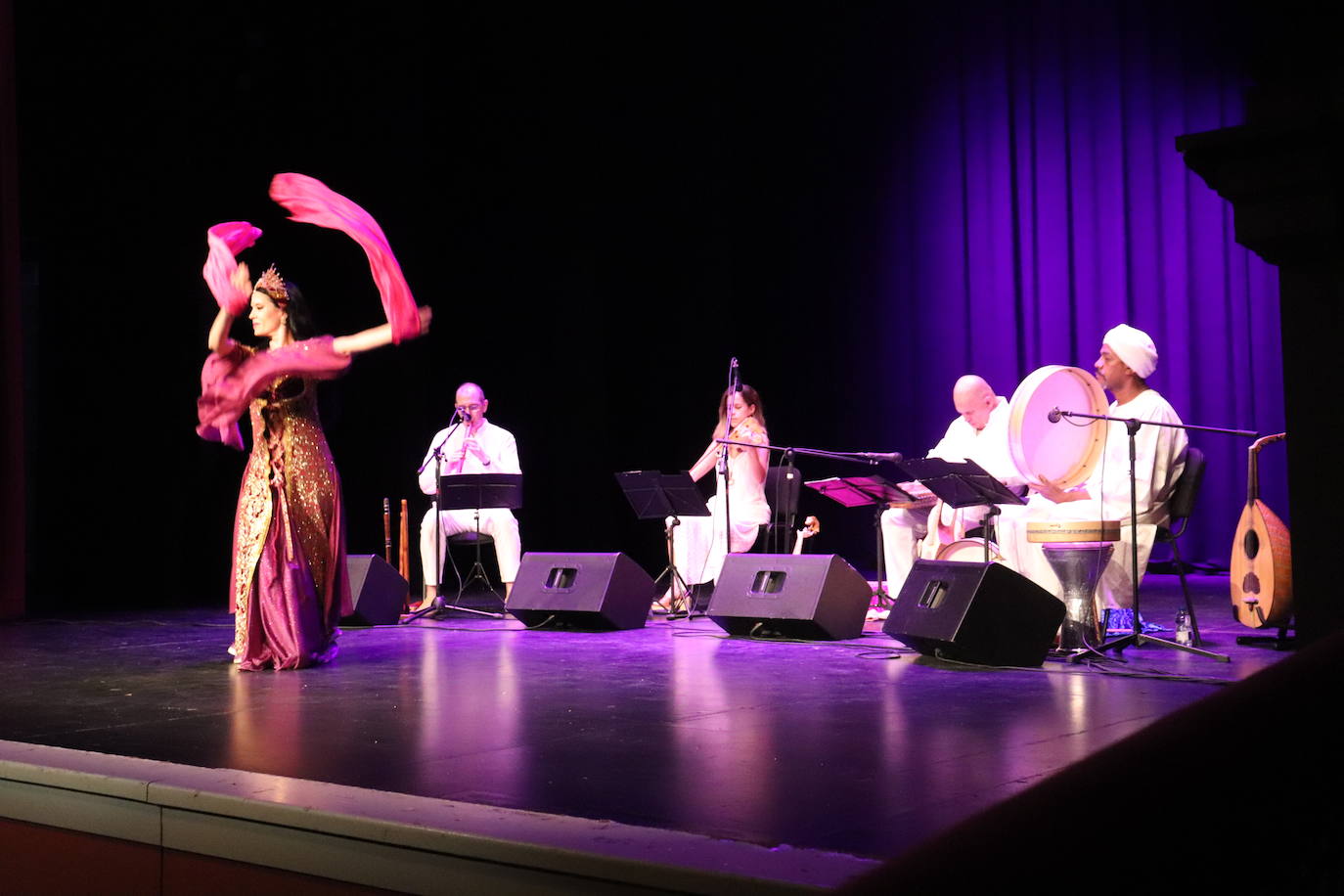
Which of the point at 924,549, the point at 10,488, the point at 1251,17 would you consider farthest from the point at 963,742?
the point at 10,488

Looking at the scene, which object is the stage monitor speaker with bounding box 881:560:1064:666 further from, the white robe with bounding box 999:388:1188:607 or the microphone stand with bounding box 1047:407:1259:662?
the white robe with bounding box 999:388:1188:607

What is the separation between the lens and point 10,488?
28.2ft

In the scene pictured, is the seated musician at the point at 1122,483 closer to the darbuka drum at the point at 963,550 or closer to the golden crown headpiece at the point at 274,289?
the darbuka drum at the point at 963,550

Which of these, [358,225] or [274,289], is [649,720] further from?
[274,289]

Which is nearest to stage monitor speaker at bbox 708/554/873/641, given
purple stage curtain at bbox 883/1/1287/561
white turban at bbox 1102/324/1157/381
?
white turban at bbox 1102/324/1157/381

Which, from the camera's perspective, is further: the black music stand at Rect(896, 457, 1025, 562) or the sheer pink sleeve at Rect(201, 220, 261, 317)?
the black music stand at Rect(896, 457, 1025, 562)

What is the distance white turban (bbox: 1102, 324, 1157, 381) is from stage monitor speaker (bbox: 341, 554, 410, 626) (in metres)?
4.37

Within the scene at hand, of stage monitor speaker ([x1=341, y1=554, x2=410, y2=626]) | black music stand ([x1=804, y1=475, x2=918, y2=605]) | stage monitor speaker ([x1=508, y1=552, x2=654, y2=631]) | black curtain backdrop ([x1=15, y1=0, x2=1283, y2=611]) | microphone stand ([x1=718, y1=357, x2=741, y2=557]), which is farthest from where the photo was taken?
black curtain backdrop ([x1=15, y1=0, x2=1283, y2=611])

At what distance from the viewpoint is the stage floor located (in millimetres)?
2867

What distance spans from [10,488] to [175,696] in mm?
4747

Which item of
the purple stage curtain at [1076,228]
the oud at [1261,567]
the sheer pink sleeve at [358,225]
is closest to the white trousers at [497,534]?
the purple stage curtain at [1076,228]

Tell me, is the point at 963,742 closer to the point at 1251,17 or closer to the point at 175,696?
the point at 1251,17

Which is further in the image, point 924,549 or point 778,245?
point 778,245

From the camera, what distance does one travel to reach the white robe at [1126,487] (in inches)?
233
